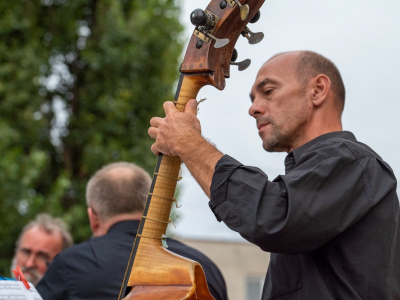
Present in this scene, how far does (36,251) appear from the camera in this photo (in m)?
5.09

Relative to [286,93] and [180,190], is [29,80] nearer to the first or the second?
[180,190]

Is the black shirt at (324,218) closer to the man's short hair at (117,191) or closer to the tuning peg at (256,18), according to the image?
the tuning peg at (256,18)

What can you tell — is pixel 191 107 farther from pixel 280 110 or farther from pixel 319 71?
pixel 319 71

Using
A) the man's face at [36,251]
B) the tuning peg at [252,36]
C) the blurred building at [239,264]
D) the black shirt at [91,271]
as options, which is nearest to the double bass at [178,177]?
the tuning peg at [252,36]

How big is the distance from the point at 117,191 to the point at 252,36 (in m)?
1.60

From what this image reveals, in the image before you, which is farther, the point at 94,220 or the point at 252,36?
the point at 94,220

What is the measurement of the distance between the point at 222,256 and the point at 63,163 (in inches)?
535

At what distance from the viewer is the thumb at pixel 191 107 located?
2.22 m

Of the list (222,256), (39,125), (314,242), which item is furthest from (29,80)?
(222,256)

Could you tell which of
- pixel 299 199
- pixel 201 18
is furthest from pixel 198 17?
pixel 299 199

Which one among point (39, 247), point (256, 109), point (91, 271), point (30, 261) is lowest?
point (30, 261)

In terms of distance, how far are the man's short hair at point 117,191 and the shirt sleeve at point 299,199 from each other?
5.45 ft

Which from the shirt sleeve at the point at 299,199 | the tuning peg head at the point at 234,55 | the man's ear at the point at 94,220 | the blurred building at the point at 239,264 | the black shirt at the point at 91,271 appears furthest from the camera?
the blurred building at the point at 239,264

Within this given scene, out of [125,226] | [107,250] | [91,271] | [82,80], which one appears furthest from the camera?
[82,80]
